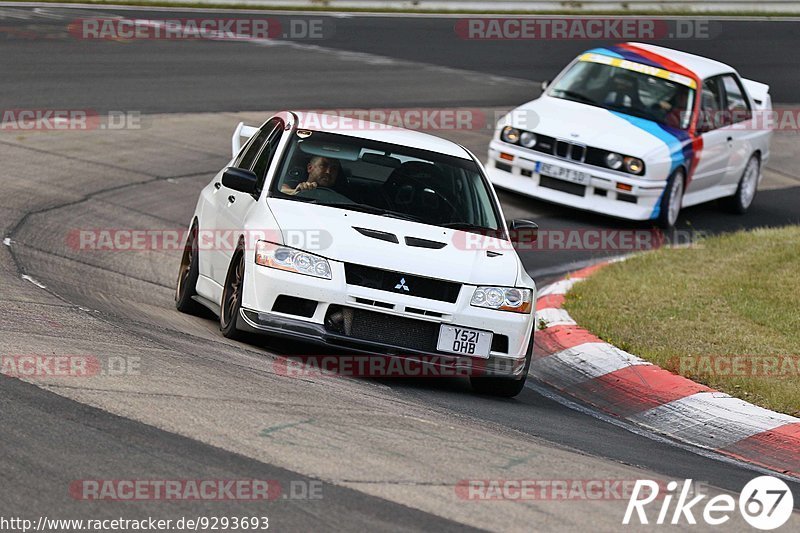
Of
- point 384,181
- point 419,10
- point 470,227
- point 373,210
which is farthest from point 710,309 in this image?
point 419,10

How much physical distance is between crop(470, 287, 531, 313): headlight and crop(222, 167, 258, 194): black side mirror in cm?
164

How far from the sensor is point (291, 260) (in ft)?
25.4

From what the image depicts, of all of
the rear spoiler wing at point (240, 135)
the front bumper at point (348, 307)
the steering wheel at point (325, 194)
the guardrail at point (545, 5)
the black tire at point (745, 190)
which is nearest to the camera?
the front bumper at point (348, 307)

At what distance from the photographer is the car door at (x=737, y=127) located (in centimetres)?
1647

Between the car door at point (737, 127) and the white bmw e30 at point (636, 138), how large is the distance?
1cm

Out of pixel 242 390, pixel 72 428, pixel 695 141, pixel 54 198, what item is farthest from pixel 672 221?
pixel 72 428

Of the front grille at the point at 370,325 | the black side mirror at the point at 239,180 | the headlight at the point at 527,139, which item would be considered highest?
the black side mirror at the point at 239,180

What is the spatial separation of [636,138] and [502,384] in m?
7.42

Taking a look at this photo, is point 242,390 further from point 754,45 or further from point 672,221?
point 754,45

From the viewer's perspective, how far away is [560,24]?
3153cm

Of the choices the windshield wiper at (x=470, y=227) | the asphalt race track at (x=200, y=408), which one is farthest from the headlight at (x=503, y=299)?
the windshield wiper at (x=470, y=227)

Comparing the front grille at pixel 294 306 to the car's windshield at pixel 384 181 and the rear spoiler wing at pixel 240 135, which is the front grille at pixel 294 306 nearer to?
the car's windshield at pixel 384 181

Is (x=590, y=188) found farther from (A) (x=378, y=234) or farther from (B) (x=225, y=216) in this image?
(A) (x=378, y=234)

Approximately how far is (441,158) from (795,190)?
34.8 feet
